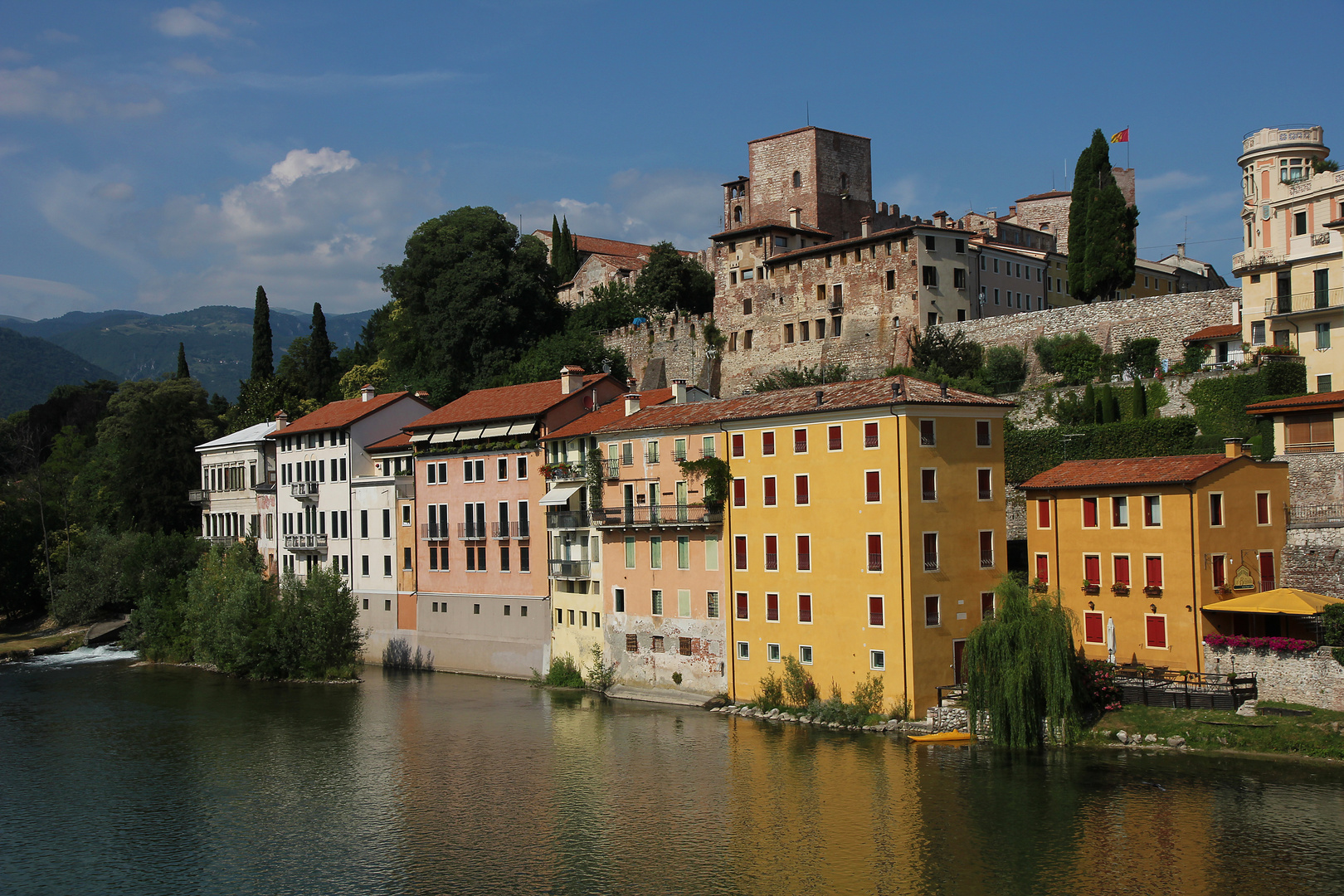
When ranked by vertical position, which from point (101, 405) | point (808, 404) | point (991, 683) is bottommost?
point (991, 683)

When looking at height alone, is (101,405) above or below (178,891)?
above

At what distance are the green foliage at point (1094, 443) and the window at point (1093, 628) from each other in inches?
300

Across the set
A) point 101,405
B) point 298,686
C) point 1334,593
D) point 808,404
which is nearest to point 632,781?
point 808,404

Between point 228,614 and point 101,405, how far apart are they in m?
71.8

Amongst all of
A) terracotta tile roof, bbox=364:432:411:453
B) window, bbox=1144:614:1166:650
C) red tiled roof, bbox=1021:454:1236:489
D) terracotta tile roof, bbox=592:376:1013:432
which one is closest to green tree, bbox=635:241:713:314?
terracotta tile roof, bbox=364:432:411:453

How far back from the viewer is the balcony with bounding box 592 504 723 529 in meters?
39.4

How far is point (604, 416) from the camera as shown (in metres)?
46.3

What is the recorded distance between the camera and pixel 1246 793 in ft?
86.4

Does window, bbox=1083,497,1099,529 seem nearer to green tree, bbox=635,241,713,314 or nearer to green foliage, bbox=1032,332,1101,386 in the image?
green foliage, bbox=1032,332,1101,386

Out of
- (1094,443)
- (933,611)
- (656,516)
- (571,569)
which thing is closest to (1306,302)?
(1094,443)

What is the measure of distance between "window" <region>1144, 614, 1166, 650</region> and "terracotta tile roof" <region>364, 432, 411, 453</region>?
33148mm

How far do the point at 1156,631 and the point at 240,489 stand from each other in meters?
49.9

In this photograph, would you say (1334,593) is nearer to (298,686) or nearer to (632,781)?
(632,781)

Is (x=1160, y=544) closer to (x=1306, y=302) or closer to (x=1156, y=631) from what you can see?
(x=1156, y=631)
